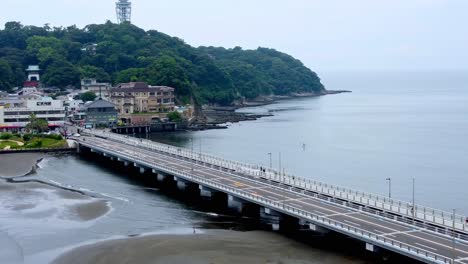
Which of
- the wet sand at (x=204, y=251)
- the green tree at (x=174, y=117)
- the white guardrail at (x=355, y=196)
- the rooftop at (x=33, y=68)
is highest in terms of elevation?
the rooftop at (x=33, y=68)

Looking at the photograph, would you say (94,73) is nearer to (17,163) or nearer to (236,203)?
(17,163)

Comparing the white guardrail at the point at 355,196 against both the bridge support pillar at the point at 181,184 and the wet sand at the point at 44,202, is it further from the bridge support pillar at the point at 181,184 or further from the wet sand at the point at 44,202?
the wet sand at the point at 44,202

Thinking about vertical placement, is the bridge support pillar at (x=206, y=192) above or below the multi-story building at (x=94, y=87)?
below

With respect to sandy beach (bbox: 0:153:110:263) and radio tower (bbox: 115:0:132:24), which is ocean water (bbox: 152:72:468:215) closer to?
sandy beach (bbox: 0:153:110:263)

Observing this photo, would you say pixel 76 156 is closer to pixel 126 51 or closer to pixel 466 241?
pixel 466 241

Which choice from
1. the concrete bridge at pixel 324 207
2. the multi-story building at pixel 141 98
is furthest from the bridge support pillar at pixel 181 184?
the multi-story building at pixel 141 98

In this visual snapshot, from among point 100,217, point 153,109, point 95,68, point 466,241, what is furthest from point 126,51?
point 466,241
